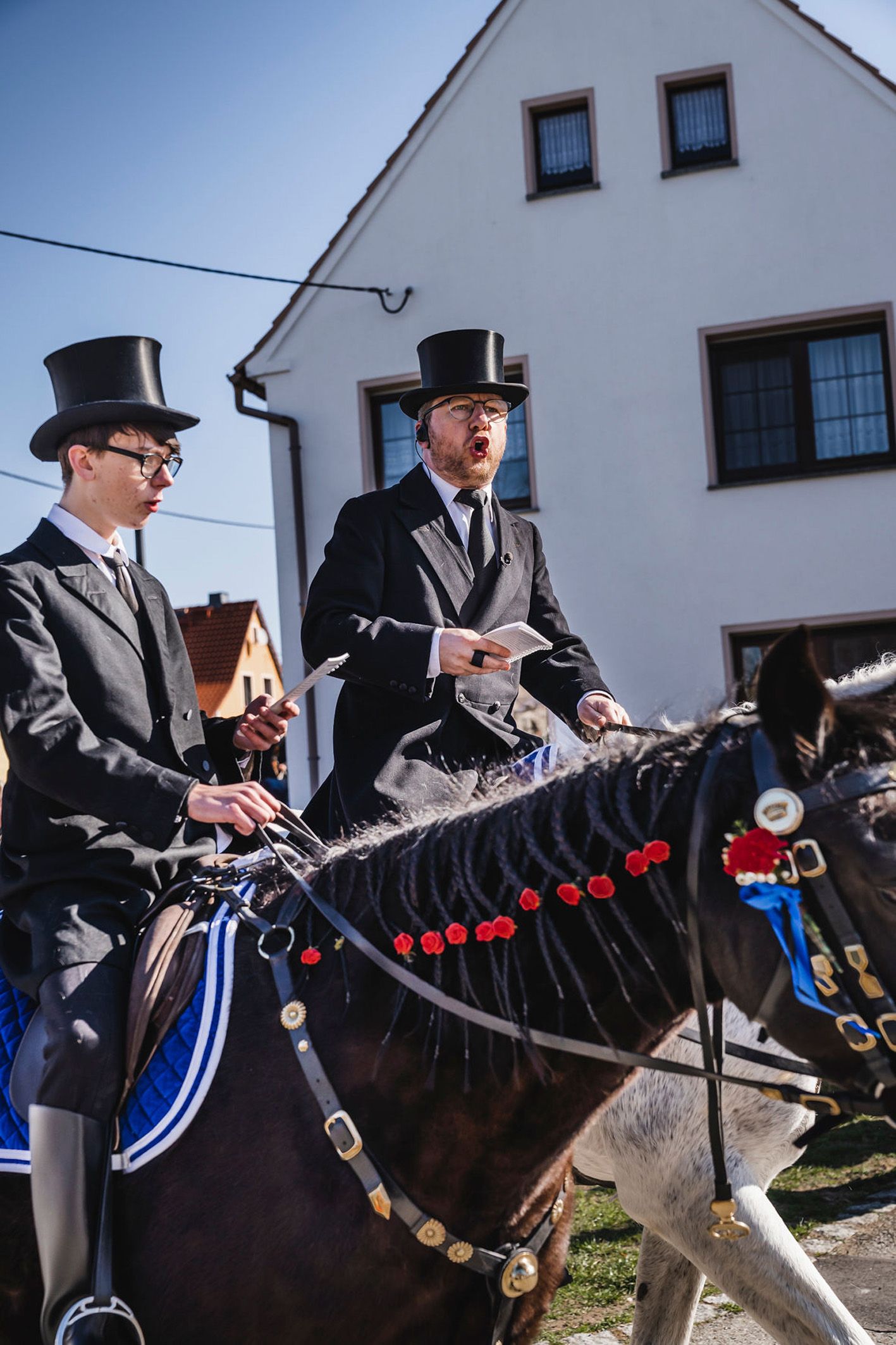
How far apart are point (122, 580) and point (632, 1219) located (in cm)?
341

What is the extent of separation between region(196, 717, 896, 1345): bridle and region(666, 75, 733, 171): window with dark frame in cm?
1183

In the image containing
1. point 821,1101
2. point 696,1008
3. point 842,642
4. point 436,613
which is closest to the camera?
point 821,1101

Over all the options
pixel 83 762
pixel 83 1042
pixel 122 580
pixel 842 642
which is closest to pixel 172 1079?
pixel 83 1042

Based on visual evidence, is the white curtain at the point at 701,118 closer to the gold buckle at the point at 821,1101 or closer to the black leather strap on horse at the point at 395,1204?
the black leather strap on horse at the point at 395,1204

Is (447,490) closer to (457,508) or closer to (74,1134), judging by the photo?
(457,508)

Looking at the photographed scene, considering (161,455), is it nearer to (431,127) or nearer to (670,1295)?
(670,1295)

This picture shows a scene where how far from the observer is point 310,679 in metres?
2.69

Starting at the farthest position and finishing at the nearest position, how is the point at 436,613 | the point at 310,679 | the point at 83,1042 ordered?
the point at 436,613, the point at 310,679, the point at 83,1042

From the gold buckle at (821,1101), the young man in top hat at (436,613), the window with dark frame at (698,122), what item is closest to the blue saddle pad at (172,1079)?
the young man in top hat at (436,613)

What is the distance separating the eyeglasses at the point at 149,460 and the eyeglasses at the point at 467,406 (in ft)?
3.26

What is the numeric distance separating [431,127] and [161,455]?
11.4 metres

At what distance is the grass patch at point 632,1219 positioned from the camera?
448 cm

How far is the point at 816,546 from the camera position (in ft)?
39.3

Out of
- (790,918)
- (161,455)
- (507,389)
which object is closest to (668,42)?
(507,389)
